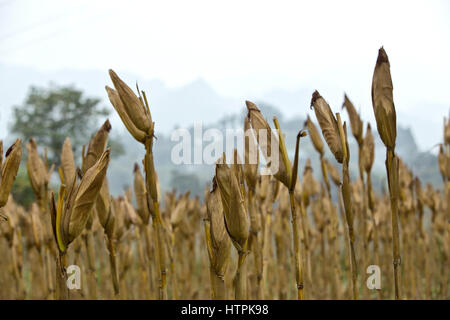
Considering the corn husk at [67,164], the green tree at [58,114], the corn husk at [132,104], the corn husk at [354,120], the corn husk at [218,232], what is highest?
the green tree at [58,114]

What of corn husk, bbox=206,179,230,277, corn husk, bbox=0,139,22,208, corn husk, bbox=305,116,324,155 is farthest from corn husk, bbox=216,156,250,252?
corn husk, bbox=305,116,324,155

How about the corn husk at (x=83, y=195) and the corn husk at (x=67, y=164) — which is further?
the corn husk at (x=67, y=164)

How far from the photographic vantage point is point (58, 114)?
6203 mm

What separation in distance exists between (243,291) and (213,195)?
0.10m

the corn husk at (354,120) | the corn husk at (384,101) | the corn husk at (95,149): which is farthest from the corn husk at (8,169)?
the corn husk at (354,120)

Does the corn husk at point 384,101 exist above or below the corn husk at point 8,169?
above

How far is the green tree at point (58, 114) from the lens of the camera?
5738 millimetres

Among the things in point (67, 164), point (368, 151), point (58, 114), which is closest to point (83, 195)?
point (67, 164)

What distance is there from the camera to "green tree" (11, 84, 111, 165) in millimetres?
5738

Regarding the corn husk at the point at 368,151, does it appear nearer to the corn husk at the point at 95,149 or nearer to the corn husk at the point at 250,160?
the corn husk at the point at 250,160

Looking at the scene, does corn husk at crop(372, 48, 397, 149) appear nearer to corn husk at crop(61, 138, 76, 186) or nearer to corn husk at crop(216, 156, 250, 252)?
corn husk at crop(216, 156, 250, 252)

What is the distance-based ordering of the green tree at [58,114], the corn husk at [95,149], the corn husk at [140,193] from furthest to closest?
the green tree at [58,114]
the corn husk at [140,193]
the corn husk at [95,149]

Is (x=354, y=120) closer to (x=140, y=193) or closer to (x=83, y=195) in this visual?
(x=140, y=193)
